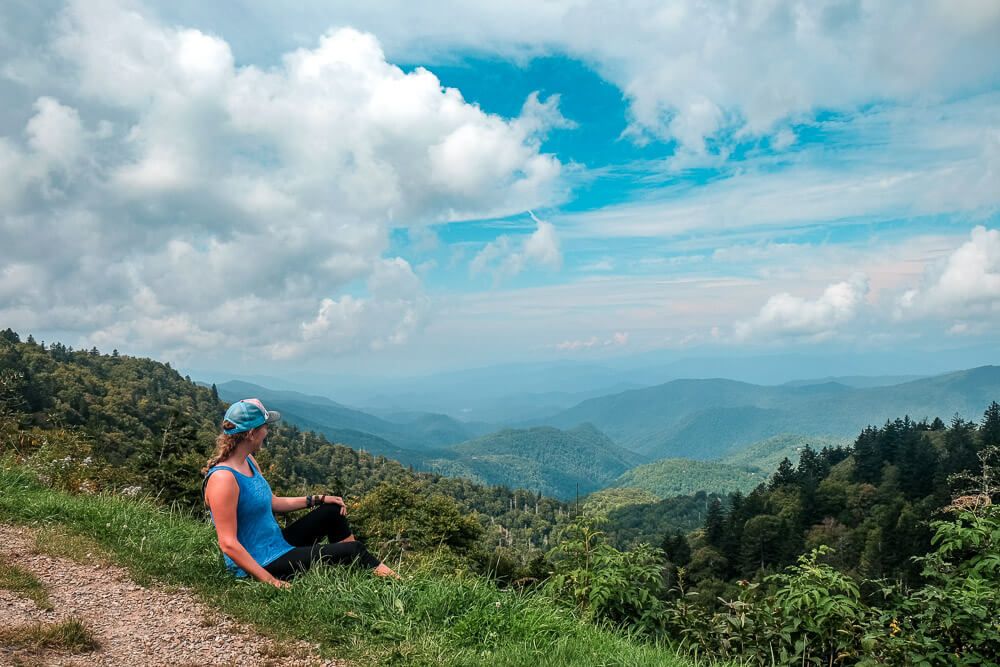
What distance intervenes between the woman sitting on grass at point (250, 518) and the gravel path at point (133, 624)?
602mm

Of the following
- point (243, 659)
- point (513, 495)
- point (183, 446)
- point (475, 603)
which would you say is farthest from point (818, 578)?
point (513, 495)

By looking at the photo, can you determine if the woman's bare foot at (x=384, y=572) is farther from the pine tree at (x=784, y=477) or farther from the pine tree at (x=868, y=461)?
the pine tree at (x=784, y=477)

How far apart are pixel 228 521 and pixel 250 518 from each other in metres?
0.30

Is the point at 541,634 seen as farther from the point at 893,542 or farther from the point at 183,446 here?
the point at 893,542

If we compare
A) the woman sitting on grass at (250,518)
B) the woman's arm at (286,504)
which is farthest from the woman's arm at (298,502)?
the woman sitting on grass at (250,518)

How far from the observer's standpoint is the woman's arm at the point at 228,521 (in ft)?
18.8

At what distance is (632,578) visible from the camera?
680 cm

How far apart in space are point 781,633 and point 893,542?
79.0 m

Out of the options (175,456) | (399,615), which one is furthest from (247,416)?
(175,456)

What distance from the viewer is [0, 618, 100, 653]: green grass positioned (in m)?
4.35

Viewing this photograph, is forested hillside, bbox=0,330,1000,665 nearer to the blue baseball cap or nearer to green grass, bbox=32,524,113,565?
green grass, bbox=32,524,113,565

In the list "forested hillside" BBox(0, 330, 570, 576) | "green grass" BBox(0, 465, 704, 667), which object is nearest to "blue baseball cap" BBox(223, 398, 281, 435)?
"green grass" BBox(0, 465, 704, 667)

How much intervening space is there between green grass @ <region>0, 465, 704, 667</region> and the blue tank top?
1.05ft

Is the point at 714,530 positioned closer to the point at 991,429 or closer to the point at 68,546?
the point at 991,429
